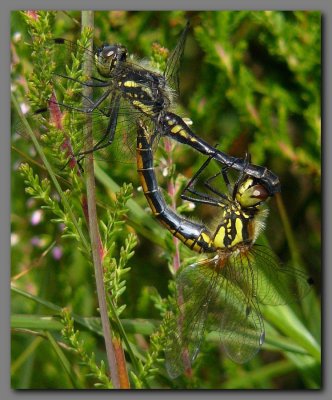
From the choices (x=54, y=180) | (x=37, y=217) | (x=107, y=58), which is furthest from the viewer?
(x=37, y=217)

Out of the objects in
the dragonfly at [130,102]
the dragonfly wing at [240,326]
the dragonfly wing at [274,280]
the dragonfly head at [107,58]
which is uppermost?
the dragonfly head at [107,58]

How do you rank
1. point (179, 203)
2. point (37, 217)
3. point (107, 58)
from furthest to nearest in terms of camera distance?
point (37, 217), point (179, 203), point (107, 58)

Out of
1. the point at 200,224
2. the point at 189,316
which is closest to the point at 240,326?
the point at 189,316

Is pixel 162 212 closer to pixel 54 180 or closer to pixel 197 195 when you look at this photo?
pixel 197 195

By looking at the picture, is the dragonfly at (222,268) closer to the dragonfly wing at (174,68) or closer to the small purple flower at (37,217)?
the dragonfly wing at (174,68)

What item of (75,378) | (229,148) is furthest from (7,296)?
(229,148)

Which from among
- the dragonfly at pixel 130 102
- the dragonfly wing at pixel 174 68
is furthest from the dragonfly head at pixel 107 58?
the dragonfly wing at pixel 174 68

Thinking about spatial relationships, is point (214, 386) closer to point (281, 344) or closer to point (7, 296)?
point (281, 344)

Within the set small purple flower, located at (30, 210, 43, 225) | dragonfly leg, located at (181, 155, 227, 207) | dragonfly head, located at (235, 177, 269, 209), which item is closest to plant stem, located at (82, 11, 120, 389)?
dragonfly leg, located at (181, 155, 227, 207)
